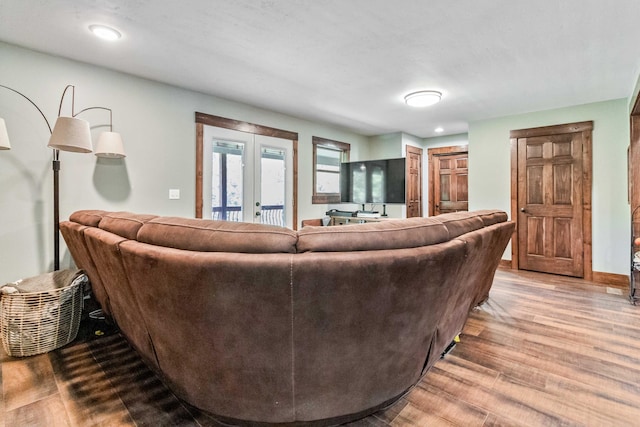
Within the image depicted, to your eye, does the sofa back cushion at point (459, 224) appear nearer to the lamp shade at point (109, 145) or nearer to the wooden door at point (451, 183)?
the lamp shade at point (109, 145)

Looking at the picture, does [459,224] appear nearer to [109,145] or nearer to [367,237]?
[367,237]

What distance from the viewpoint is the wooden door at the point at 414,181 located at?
592cm

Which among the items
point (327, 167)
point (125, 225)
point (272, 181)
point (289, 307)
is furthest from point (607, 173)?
point (125, 225)

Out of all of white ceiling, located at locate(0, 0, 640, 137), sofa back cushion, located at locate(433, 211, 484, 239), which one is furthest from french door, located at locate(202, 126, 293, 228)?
sofa back cushion, located at locate(433, 211, 484, 239)

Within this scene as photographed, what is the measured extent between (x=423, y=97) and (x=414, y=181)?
2764 millimetres

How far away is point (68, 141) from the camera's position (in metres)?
2.30

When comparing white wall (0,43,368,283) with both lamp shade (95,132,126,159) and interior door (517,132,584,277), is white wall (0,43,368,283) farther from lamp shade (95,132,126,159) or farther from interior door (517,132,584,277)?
interior door (517,132,584,277)

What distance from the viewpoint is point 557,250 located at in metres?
4.21

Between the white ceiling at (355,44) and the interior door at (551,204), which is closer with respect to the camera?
the white ceiling at (355,44)

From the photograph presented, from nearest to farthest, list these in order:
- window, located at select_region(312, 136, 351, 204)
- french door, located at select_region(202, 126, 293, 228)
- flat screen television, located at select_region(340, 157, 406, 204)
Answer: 1. french door, located at select_region(202, 126, 293, 228)
2. flat screen television, located at select_region(340, 157, 406, 204)
3. window, located at select_region(312, 136, 351, 204)

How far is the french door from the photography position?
3727 millimetres

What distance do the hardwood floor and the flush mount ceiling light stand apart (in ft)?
7.69

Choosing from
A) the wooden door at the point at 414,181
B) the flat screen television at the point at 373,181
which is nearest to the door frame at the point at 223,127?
the flat screen television at the point at 373,181

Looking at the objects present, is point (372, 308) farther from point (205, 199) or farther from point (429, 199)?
point (429, 199)
